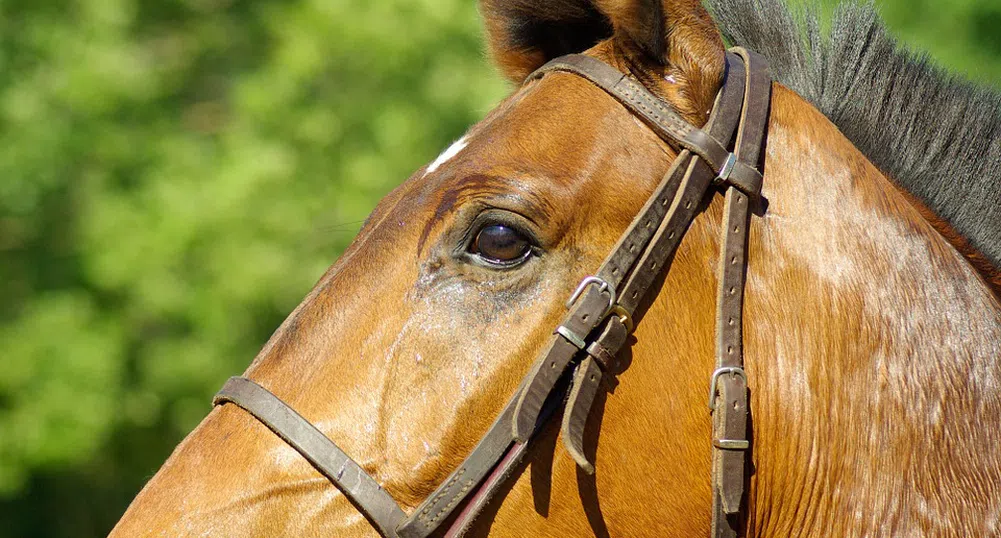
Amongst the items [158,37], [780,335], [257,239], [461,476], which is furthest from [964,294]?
[158,37]

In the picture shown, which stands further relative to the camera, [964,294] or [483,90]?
[483,90]

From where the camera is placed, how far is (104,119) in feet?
32.5

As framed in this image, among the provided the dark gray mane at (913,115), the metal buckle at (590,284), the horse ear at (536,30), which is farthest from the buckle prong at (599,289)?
the dark gray mane at (913,115)

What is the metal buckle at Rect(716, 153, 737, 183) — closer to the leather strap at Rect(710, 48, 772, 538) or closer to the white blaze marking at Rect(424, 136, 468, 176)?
the leather strap at Rect(710, 48, 772, 538)

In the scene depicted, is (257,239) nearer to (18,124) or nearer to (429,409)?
(18,124)

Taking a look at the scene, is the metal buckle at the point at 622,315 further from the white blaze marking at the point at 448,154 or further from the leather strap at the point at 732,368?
the white blaze marking at the point at 448,154

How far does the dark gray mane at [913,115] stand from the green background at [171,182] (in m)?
6.47

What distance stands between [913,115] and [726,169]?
72cm

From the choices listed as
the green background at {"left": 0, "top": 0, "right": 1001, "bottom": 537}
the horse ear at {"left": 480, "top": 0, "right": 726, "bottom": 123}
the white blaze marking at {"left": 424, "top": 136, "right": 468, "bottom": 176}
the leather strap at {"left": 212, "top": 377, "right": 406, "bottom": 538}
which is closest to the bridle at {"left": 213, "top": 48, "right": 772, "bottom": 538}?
the leather strap at {"left": 212, "top": 377, "right": 406, "bottom": 538}

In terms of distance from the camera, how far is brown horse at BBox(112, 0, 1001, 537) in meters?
2.29

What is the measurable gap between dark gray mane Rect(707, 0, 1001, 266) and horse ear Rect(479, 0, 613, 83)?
1.98ft

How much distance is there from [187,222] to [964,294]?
8.07 m

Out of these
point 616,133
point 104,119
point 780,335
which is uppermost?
point 104,119

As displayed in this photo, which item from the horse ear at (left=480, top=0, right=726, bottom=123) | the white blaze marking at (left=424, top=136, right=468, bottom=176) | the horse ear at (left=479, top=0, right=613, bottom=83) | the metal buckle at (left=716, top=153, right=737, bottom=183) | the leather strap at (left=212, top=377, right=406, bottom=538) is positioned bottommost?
the leather strap at (left=212, top=377, right=406, bottom=538)
